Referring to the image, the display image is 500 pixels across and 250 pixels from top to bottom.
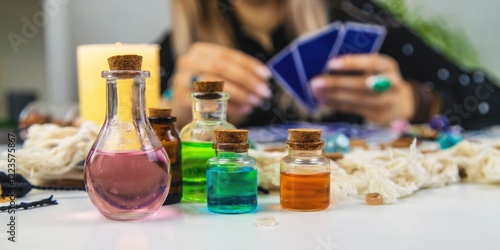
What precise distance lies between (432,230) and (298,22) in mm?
1249

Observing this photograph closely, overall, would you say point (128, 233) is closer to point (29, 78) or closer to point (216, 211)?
point (216, 211)

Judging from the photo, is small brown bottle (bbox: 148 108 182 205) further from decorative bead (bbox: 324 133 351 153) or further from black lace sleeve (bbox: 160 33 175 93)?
black lace sleeve (bbox: 160 33 175 93)

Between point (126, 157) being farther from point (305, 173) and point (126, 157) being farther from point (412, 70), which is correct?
point (412, 70)

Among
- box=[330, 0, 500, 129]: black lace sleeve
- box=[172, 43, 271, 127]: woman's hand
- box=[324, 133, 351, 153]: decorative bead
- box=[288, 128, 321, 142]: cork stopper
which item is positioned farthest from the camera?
box=[330, 0, 500, 129]: black lace sleeve

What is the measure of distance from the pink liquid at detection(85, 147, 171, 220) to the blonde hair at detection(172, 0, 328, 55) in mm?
1165

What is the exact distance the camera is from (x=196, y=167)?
0.67 meters

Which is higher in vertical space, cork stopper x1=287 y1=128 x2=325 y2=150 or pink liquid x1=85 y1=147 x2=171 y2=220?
cork stopper x1=287 y1=128 x2=325 y2=150

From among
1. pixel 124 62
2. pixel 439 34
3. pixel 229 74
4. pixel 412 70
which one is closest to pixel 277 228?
pixel 124 62

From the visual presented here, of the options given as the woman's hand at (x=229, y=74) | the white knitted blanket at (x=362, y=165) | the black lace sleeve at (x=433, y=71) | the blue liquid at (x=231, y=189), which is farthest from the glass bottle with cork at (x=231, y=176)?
the black lace sleeve at (x=433, y=71)

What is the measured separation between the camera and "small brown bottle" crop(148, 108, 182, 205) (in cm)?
64

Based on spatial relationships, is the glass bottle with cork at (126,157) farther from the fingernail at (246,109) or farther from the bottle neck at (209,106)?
the fingernail at (246,109)

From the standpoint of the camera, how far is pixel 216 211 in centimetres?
61

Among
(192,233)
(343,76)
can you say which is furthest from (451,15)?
(192,233)

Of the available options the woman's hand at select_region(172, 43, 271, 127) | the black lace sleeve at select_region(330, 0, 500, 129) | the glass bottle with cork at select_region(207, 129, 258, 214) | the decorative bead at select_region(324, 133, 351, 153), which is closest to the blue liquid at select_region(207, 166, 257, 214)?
the glass bottle with cork at select_region(207, 129, 258, 214)
